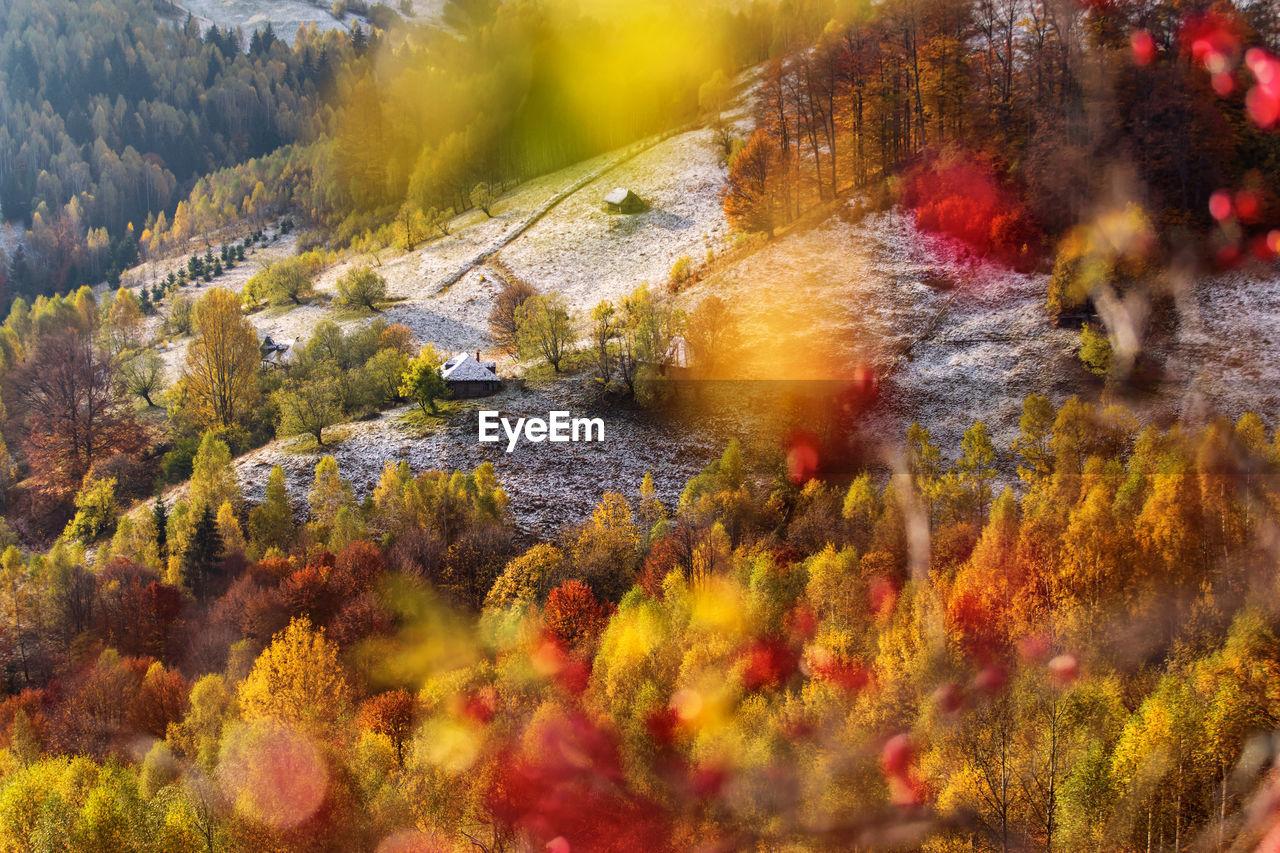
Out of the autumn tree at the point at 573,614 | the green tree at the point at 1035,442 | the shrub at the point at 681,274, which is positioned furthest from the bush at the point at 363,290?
the green tree at the point at 1035,442

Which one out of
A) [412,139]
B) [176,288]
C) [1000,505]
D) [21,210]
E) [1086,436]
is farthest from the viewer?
[21,210]

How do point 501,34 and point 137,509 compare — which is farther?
point 501,34

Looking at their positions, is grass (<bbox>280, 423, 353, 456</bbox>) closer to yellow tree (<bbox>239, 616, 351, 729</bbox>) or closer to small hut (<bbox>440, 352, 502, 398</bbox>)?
small hut (<bbox>440, 352, 502, 398</bbox>)

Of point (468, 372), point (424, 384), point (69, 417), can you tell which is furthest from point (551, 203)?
point (69, 417)

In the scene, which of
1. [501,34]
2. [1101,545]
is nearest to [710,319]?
[1101,545]

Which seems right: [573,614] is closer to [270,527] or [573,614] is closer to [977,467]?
[270,527]

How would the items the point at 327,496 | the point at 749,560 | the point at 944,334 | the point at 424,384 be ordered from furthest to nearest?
the point at 424,384, the point at 944,334, the point at 327,496, the point at 749,560

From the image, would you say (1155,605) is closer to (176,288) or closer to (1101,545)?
(1101,545)

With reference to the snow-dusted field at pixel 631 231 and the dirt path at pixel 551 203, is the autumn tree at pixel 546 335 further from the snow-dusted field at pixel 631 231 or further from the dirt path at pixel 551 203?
the dirt path at pixel 551 203
